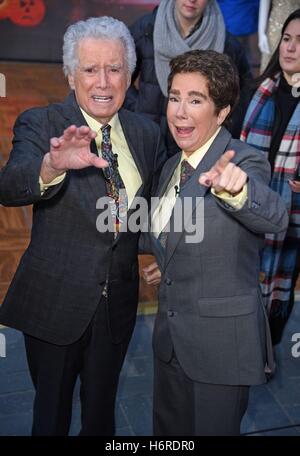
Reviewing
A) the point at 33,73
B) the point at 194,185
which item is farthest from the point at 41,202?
the point at 33,73

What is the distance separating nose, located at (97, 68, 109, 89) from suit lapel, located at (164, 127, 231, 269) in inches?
17.8

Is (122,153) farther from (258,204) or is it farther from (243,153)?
(258,204)

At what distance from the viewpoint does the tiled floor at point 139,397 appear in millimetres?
3291

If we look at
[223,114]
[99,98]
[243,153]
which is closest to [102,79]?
[99,98]

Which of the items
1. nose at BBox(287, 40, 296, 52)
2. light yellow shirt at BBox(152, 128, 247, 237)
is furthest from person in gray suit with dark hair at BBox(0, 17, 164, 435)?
nose at BBox(287, 40, 296, 52)

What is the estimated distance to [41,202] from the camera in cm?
245

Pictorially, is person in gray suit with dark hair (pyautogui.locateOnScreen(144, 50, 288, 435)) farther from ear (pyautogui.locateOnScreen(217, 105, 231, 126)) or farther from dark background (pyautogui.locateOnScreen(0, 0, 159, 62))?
dark background (pyautogui.locateOnScreen(0, 0, 159, 62))

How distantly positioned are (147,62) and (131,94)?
0.69 ft

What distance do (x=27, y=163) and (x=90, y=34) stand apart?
0.55 m

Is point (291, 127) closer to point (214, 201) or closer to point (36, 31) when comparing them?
point (214, 201)

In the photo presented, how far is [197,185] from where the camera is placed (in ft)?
7.49

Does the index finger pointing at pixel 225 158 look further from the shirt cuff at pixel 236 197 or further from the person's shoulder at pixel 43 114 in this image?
the person's shoulder at pixel 43 114

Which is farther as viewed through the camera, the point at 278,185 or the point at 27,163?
the point at 278,185

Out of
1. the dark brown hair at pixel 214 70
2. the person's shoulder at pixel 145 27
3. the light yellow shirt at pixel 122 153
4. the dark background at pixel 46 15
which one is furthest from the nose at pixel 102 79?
the dark background at pixel 46 15
